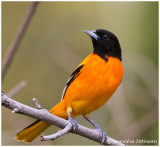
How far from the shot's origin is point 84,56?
21.7 ft

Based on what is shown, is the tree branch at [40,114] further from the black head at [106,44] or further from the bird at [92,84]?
the black head at [106,44]

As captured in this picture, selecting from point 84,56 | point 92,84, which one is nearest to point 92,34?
point 92,84

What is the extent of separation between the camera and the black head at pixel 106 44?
4.30m

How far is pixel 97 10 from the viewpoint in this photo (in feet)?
23.5

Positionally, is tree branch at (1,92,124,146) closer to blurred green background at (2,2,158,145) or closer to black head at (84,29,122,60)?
black head at (84,29,122,60)

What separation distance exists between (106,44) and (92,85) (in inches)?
31.3

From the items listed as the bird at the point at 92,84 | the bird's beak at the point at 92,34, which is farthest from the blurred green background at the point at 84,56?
the bird's beak at the point at 92,34

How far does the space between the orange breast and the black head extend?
184 millimetres

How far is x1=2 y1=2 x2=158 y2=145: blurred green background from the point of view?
533cm

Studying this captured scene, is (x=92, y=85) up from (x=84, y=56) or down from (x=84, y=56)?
up

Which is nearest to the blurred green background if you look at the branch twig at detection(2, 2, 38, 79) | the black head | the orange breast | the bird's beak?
the orange breast

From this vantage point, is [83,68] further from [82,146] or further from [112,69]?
[82,146]

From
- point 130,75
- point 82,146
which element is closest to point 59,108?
point 82,146

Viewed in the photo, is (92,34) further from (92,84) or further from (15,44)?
(15,44)
